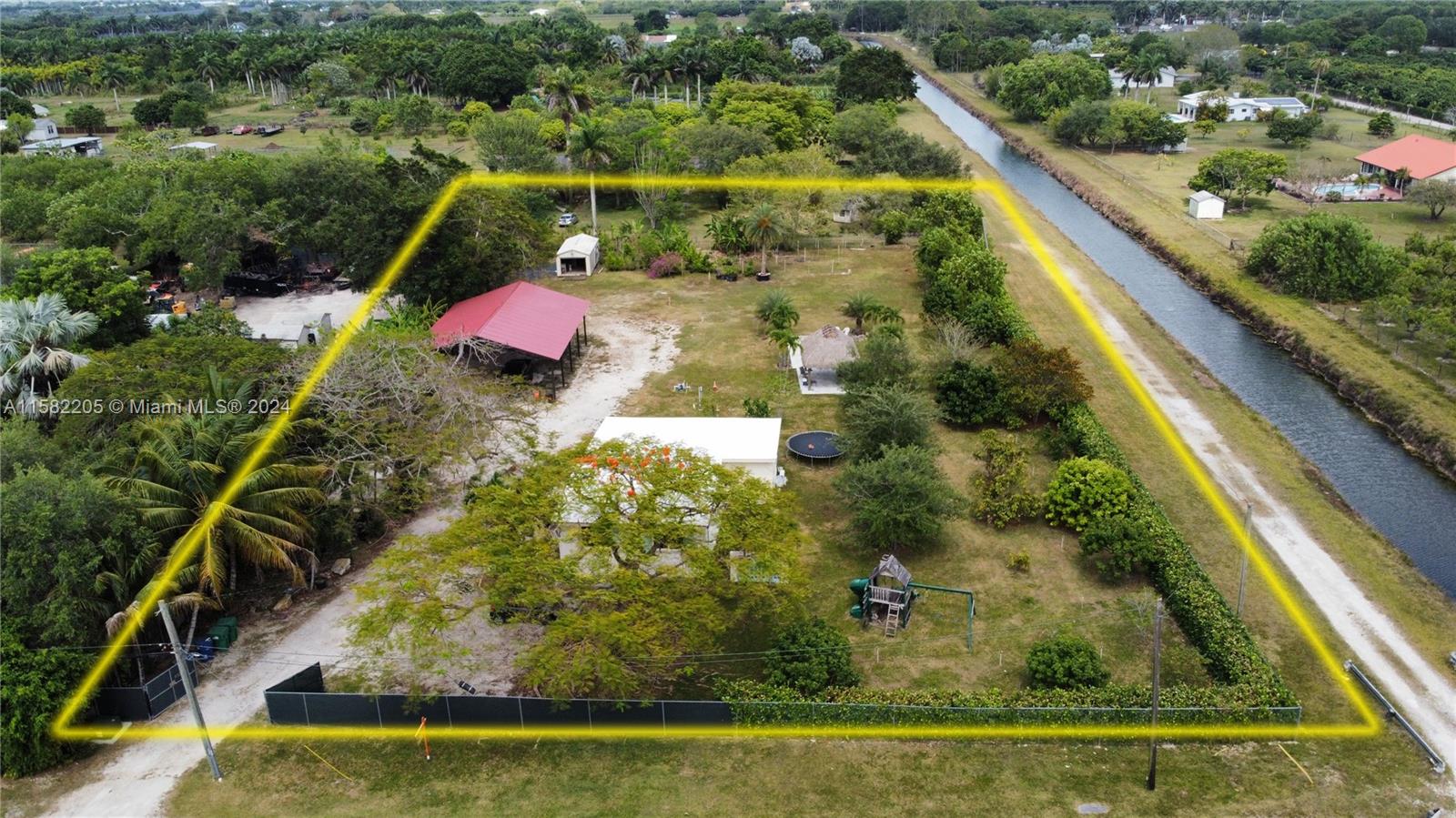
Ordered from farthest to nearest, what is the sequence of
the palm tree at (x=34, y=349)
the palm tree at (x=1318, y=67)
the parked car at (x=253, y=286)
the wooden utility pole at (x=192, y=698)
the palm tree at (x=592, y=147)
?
the palm tree at (x=1318, y=67), the palm tree at (x=592, y=147), the parked car at (x=253, y=286), the palm tree at (x=34, y=349), the wooden utility pole at (x=192, y=698)

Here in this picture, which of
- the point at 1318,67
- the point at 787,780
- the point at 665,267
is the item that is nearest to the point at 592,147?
the point at 665,267

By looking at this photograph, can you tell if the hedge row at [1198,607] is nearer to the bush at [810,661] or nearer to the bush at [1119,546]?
the bush at [1119,546]

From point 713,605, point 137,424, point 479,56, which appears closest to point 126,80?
point 479,56

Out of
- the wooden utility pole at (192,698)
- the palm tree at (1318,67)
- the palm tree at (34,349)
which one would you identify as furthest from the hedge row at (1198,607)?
the palm tree at (1318,67)

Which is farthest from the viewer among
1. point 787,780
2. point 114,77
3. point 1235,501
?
point 114,77

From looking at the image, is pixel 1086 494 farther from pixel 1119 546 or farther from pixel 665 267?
pixel 665 267

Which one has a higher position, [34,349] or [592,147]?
[592,147]
